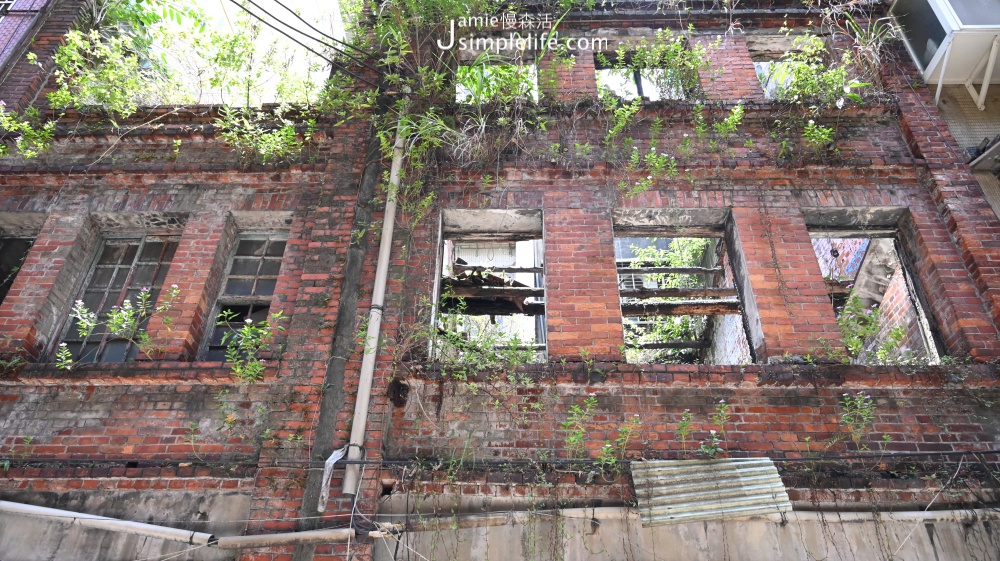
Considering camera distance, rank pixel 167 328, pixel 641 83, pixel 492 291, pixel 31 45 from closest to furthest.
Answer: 1. pixel 167 328
2. pixel 492 291
3. pixel 641 83
4. pixel 31 45

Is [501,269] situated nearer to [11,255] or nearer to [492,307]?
[492,307]

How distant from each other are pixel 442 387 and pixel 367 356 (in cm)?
68

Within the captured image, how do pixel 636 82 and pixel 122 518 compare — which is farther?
pixel 636 82

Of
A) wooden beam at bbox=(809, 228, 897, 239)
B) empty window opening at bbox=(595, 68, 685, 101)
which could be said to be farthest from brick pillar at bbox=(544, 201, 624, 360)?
wooden beam at bbox=(809, 228, 897, 239)

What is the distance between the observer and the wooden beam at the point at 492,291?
22.7 feet

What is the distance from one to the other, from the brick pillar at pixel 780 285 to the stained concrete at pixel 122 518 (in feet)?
15.2

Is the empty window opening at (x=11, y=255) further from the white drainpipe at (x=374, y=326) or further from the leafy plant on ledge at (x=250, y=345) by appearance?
the white drainpipe at (x=374, y=326)

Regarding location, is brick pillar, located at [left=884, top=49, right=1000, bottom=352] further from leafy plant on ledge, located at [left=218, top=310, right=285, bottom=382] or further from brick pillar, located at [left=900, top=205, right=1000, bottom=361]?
leafy plant on ledge, located at [left=218, top=310, right=285, bottom=382]

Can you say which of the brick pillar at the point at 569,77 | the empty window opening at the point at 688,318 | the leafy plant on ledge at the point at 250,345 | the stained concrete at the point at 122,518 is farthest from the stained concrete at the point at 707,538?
the brick pillar at the point at 569,77

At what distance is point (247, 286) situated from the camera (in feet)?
20.7

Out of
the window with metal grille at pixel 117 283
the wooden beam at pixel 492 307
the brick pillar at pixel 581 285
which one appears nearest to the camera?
the brick pillar at pixel 581 285

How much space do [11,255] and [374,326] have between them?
4.65 metres

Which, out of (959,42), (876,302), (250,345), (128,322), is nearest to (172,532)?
(250,345)

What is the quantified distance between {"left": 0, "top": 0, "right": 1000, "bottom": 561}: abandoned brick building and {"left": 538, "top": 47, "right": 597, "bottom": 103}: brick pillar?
0.12 feet
